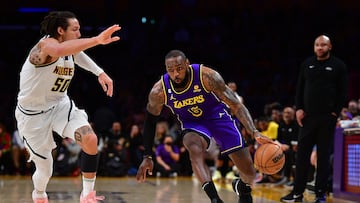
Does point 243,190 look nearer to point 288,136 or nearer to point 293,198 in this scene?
point 293,198

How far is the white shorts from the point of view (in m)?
5.92

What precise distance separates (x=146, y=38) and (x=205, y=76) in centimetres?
1314

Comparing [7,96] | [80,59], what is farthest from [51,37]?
[7,96]

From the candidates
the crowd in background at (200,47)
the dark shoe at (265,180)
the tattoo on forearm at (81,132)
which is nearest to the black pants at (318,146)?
the tattoo on forearm at (81,132)

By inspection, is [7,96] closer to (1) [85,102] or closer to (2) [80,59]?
(1) [85,102]

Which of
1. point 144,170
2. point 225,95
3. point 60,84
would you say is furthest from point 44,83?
point 225,95

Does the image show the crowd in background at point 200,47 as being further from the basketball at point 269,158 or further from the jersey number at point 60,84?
the jersey number at point 60,84

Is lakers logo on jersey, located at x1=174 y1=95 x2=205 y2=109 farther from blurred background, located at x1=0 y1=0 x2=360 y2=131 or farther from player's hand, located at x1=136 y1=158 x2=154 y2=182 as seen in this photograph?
blurred background, located at x1=0 y1=0 x2=360 y2=131

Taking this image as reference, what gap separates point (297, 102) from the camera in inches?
329

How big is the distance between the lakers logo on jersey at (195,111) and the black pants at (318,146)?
231 centimetres

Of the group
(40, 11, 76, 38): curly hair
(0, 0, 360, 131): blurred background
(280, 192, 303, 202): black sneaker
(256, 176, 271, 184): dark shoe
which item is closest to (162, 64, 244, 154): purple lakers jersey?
(40, 11, 76, 38): curly hair

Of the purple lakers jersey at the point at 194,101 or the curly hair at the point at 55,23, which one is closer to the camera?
the curly hair at the point at 55,23

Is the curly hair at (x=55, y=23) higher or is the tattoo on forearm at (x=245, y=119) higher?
the curly hair at (x=55, y=23)

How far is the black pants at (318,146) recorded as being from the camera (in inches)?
319
